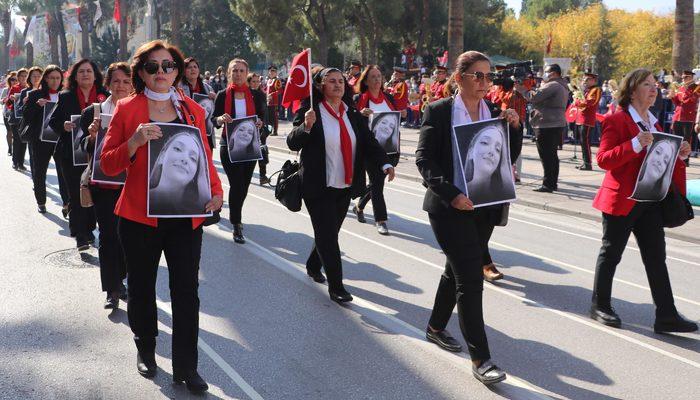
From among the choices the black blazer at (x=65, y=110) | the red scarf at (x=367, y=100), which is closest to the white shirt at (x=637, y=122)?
the red scarf at (x=367, y=100)

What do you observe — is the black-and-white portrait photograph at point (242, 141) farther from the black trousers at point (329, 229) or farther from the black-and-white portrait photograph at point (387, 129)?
the black trousers at point (329, 229)

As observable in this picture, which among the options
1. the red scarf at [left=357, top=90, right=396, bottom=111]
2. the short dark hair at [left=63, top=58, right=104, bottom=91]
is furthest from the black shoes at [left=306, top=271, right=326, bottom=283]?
the red scarf at [left=357, top=90, right=396, bottom=111]

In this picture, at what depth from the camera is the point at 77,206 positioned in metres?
7.96

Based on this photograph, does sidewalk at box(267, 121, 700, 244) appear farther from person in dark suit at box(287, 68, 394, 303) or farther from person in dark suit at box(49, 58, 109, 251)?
person in dark suit at box(49, 58, 109, 251)

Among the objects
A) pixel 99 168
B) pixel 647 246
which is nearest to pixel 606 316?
pixel 647 246

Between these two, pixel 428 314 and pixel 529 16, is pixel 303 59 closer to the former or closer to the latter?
pixel 428 314

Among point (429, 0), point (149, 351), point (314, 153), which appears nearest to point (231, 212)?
point (314, 153)

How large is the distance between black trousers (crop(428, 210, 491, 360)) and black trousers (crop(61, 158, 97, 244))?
443 centimetres

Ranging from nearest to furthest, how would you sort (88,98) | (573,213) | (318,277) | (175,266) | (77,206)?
(175,266) < (318,277) < (88,98) < (77,206) < (573,213)

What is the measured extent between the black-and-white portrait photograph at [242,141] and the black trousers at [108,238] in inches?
113

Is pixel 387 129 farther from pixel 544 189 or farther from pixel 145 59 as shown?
pixel 145 59

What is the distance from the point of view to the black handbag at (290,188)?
6.55 meters

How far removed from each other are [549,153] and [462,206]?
350 inches

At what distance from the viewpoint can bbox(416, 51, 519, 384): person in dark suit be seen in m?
4.66
